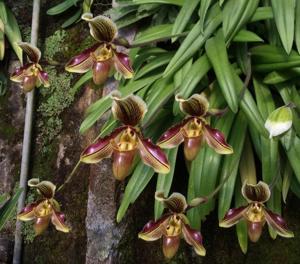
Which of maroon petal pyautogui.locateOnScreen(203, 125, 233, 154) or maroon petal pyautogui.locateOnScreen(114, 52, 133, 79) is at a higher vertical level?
maroon petal pyautogui.locateOnScreen(114, 52, 133, 79)

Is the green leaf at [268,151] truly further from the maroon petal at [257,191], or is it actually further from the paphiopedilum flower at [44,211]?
the paphiopedilum flower at [44,211]

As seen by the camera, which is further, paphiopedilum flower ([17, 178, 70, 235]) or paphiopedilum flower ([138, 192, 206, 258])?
paphiopedilum flower ([17, 178, 70, 235])

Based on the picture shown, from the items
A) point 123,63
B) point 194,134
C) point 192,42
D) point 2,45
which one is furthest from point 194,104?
point 2,45

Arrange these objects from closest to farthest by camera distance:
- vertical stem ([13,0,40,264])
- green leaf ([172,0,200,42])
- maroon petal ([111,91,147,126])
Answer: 1. maroon petal ([111,91,147,126])
2. green leaf ([172,0,200,42])
3. vertical stem ([13,0,40,264])

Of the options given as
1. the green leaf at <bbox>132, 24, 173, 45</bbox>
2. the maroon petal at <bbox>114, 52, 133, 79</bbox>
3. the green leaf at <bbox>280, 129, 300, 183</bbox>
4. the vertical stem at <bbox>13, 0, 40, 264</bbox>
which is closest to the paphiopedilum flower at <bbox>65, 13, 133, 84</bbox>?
the maroon petal at <bbox>114, 52, 133, 79</bbox>

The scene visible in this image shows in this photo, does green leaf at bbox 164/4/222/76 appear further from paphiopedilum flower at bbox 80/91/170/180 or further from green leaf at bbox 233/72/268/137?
paphiopedilum flower at bbox 80/91/170/180

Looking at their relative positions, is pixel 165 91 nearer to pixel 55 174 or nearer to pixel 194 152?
pixel 194 152

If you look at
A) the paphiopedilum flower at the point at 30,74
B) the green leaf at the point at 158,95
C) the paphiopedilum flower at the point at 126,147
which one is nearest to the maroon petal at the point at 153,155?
the paphiopedilum flower at the point at 126,147

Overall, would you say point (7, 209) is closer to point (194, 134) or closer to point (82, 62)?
point (82, 62)
